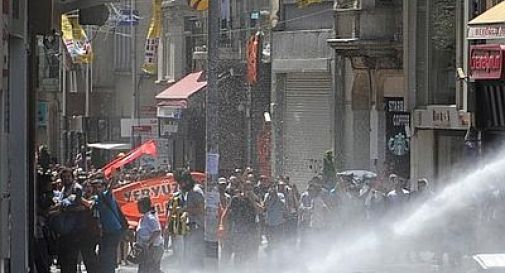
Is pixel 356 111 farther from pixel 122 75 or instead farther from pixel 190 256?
pixel 122 75

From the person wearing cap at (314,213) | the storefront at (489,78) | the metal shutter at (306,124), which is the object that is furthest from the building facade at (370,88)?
the storefront at (489,78)

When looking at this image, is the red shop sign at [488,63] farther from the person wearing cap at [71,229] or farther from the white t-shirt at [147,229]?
the person wearing cap at [71,229]

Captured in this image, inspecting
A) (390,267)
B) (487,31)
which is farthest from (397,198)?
(487,31)

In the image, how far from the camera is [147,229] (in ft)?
58.4

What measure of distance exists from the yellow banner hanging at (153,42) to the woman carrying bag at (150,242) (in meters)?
31.0

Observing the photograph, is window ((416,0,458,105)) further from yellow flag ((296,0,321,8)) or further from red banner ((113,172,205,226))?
red banner ((113,172,205,226))

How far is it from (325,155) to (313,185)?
385 inches

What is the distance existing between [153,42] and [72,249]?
34.6m

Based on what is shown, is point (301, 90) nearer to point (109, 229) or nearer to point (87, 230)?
point (109, 229)

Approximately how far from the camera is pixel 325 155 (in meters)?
33.8

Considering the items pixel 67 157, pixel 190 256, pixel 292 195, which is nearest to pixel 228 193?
pixel 292 195

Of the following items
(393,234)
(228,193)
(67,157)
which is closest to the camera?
(393,234)

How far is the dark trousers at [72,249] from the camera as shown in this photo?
53.5ft

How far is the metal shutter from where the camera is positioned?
116 feet
